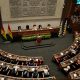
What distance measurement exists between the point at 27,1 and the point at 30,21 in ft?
5.76

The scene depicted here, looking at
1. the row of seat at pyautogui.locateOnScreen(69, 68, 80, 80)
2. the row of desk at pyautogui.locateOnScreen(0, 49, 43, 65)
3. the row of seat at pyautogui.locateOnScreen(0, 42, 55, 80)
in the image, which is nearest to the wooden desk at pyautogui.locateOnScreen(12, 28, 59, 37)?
the row of desk at pyautogui.locateOnScreen(0, 49, 43, 65)

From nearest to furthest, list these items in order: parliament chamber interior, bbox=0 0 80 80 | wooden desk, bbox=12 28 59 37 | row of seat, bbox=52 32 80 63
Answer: parliament chamber interior, bbox=0 0 80 80, row of seat, bbox=52 32 80 63, wooden desk, bbox=12 28 59 37

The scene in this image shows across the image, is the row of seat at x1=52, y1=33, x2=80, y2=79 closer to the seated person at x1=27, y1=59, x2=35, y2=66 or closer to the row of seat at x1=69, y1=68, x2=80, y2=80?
the row of seat at x1=69, y1=68, x2=80, y2=80

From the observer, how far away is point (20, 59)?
12008mm

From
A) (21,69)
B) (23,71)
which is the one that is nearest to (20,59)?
(21,69)

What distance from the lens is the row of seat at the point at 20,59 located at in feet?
38.9

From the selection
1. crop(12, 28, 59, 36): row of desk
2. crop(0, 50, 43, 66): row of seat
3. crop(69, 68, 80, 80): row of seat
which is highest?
crop(12, 28, 59, 36): row of desk

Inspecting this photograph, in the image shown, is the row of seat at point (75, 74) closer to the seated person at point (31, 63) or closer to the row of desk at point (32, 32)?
the seated person at point (31, 63)

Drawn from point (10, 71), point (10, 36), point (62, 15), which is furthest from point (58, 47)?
point (10, 71)

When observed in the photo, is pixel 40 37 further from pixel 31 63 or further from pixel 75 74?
pixel 75 74

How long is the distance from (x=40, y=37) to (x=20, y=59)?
10.4ft

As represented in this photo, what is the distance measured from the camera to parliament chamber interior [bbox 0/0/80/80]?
1170 cm

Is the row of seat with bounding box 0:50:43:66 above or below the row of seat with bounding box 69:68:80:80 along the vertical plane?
above

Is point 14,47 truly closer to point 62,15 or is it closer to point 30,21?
point 30,21
